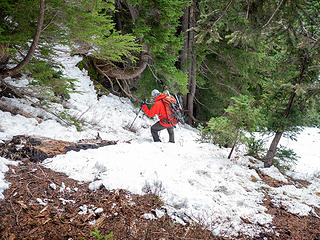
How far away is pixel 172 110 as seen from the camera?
6.85 m

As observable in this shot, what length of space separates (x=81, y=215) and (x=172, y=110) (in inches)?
186

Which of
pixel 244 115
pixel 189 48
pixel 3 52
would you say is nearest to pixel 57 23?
pixel 3 52

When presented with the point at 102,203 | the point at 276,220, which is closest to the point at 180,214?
the point at 102,203

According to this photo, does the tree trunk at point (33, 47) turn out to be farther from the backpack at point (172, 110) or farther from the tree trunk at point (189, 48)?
the tree trunk at point (189, 48)

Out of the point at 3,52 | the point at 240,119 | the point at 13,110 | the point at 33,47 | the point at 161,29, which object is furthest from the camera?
the point at 161,29

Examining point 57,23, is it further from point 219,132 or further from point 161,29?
point 219,132

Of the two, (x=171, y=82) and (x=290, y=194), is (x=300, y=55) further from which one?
(x=171, y=82)

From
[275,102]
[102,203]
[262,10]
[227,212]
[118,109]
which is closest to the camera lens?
[102,203]

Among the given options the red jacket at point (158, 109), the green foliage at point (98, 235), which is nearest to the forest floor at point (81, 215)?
the green foliage at point (98, 235)

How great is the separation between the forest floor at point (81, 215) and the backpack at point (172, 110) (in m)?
3.84

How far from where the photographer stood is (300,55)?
19.2ft

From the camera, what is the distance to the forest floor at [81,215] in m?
2.21

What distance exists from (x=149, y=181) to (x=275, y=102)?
4.71 m

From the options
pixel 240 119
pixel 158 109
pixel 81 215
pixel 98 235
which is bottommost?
pixel 158 109
